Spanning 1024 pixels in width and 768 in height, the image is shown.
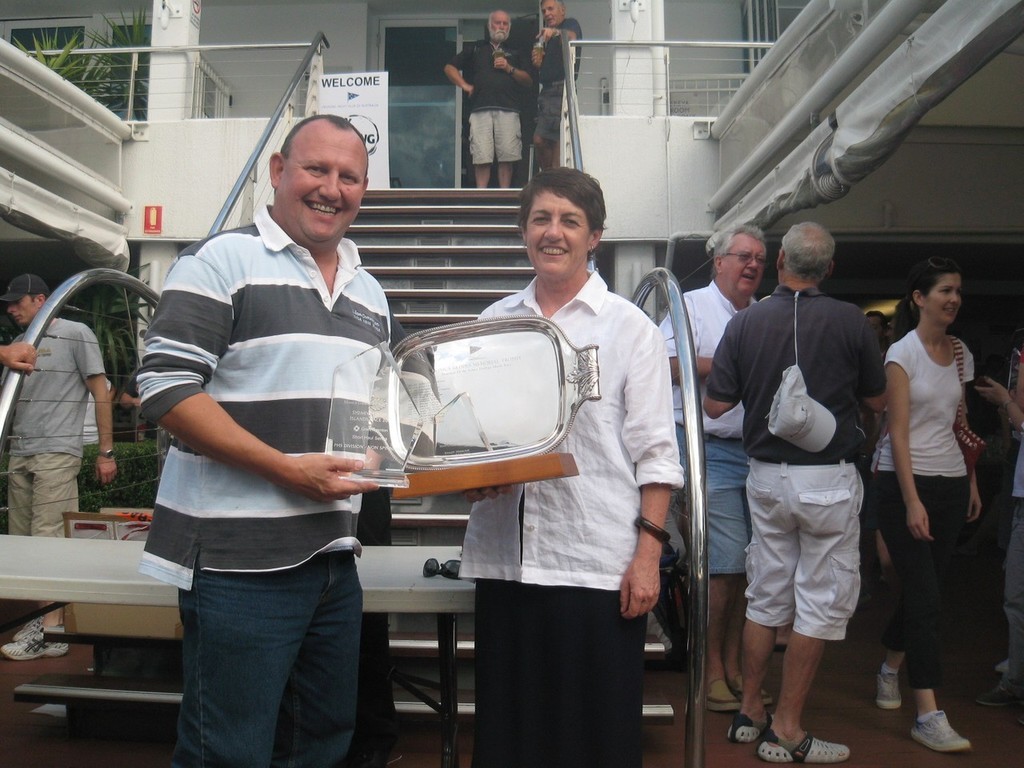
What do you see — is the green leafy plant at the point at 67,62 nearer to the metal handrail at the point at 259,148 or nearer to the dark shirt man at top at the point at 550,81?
the metal handrail at the point at 259,148

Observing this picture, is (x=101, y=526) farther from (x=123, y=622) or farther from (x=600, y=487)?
(x=600, y=487)

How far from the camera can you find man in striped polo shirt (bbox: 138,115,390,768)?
5.32ft

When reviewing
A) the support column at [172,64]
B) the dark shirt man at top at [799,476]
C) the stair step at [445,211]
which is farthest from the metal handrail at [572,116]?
the support column at [172,64]

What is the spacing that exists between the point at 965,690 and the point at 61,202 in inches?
254

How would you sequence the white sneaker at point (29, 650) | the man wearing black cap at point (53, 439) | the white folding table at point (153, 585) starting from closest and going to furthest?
1. the white folding table at point (153, 585)
2. the white sneaker at point (29, 650)
3. the man wearing black cap at point (53, 439)

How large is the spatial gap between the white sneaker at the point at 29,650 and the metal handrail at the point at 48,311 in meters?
1.81

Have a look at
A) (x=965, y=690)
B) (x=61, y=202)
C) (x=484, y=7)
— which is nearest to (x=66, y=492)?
(x=61, y=202)

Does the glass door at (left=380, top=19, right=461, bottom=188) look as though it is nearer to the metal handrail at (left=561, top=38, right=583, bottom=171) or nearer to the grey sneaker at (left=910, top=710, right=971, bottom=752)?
the metal handrail at (left=561, top=38, right=583, bottom=171)

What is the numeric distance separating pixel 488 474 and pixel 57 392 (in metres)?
3.60

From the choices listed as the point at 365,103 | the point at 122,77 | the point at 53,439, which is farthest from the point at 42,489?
the point at 122,77

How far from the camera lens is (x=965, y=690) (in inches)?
160

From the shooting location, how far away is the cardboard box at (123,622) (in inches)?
121

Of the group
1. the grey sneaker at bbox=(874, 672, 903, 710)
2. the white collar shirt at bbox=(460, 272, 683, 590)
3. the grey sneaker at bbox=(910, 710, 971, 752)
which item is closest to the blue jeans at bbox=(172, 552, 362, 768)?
the white collar shirt at bbox=(460, 272, 683, 590)

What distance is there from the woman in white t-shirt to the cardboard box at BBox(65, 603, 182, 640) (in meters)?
2.59
